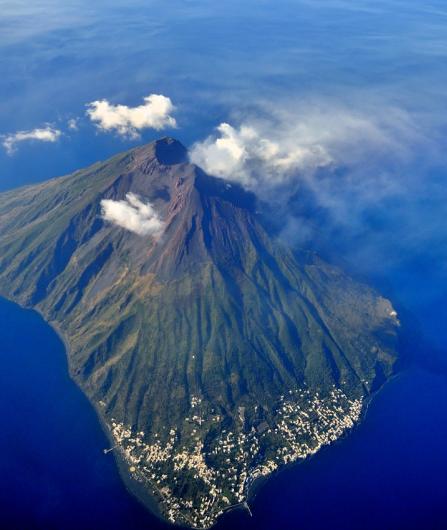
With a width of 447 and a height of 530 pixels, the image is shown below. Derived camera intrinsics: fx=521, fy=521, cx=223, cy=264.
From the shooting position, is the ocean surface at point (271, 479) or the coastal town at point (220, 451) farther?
the coastal town at point (220, 451)

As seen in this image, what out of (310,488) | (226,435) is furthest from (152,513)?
(310,488)

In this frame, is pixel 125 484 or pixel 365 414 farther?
pixel 365 414

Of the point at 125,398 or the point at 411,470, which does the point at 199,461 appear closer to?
the point at 125,398

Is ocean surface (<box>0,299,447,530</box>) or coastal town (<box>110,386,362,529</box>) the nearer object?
ocean surface (<box>0,299,447,530</box>)
